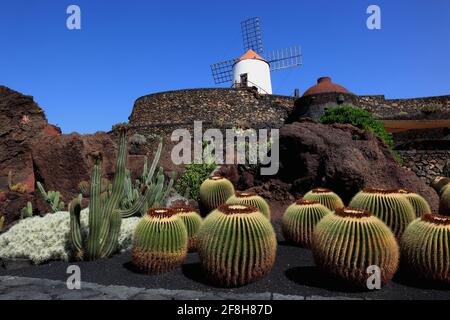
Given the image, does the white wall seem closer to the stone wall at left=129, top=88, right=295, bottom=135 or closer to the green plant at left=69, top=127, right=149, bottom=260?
the stone wall at left=129, top=88, right=295, bottom=135

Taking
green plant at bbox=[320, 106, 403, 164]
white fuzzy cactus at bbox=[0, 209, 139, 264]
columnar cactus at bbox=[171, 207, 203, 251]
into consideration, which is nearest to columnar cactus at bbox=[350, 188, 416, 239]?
columnar cactus at bbox=[171, 207, 203, 251]

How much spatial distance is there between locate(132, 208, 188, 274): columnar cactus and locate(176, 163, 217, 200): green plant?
16.9ft

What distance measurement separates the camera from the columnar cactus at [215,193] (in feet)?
24.8

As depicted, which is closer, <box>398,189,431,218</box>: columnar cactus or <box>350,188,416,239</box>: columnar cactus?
<box>350,188,416,239</box>: columnar cactus

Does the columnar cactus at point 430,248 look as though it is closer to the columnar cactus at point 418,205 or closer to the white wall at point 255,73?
the columnar cactus at point 418,205

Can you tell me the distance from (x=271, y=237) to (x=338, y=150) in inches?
134

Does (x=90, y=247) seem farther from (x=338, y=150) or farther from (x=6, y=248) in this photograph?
(x=338, y=150)

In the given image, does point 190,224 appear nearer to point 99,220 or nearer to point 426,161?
point 99,220

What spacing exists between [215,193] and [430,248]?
4161 millimetres

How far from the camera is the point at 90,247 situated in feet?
16.9

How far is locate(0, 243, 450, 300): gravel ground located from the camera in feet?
12.8

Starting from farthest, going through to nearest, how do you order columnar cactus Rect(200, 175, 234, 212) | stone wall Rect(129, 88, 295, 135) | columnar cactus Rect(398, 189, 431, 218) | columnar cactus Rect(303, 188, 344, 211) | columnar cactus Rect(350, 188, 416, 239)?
stone wall Rect(129, 88, 295, 135) → columnar cactus Rect(200, 175, 234, 212) → columnar cactus Rect(303, 188, 344, 211) → columnar cactus Rect(398, 189, 431, 218) → columnar cactus Rect(350, 188, 416, 239)
